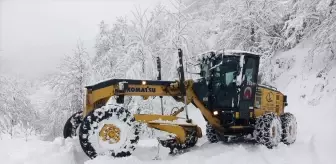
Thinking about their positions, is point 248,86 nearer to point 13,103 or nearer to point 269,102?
point 269,102

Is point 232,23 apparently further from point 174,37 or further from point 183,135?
point 183,135

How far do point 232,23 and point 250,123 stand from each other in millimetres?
14115

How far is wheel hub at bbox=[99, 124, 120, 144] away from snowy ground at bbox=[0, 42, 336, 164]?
1.22ft

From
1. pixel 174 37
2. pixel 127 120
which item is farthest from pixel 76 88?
pixel 127 120

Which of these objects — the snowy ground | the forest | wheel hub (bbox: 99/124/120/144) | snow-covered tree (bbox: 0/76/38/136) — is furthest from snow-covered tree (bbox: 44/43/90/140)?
wheel hub (bbox: 99/124/120/144)

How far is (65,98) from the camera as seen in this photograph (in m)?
24.3

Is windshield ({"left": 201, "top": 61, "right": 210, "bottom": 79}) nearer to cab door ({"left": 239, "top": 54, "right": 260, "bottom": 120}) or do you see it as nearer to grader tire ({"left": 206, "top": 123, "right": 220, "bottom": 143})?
cab door ({"left": 239, "top": 54, "right": 260, "bottom": 120})

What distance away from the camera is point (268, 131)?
9.59 m

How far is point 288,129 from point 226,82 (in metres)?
2.37

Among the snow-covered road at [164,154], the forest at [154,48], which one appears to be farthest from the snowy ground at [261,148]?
the forest at [154,48]

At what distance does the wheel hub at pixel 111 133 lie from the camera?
731 centimetres

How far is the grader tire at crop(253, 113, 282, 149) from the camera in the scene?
963cm

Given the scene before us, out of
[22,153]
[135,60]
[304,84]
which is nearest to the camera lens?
[22,153]

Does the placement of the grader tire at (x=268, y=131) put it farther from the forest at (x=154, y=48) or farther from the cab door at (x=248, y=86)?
the forest at (x=154, y=48)
